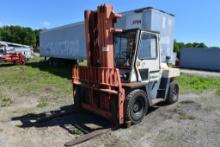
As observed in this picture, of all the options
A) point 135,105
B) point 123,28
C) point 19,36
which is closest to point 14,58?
point 123,28

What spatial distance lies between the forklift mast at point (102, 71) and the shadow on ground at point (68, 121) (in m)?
0.29

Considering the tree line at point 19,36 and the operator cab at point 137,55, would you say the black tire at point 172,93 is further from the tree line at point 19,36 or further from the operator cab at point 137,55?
the tree line at point 19,36

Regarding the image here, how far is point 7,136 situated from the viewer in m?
6.16

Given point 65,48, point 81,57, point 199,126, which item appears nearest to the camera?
point 199,126

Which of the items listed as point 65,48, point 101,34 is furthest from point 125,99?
point 65,48

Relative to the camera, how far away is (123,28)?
43.1ft

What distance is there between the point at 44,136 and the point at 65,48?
1575 cm

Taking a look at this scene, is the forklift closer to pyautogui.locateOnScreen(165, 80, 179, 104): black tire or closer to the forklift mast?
the forklift mast

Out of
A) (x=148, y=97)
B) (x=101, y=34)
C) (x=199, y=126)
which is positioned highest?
(x=101, y=34)

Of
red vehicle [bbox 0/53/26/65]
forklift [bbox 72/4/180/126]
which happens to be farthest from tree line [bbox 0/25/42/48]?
forklift [bbox 72/4/180/126]

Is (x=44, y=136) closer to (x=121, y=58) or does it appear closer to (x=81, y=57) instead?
(x=121, y=58)

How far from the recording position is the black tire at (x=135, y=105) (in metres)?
6.48

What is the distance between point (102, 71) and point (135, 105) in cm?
125

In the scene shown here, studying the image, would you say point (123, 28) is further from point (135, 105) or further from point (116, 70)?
point (116, 70)
